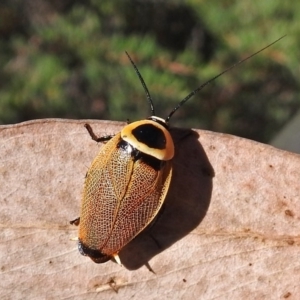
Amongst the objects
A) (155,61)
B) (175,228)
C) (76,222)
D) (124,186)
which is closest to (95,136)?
(124,186)

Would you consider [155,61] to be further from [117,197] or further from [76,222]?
[76,222]

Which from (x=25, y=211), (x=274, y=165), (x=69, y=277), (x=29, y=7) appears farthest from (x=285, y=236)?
(x=29, y=7)

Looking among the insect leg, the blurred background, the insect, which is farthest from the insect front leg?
the blurred background

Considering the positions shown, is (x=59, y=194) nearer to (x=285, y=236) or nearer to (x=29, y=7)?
(x=285, y=236)

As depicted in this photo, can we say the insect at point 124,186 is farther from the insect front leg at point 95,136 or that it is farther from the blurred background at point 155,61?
the blurred background at point 155,61

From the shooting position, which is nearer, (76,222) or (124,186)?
(76,222)

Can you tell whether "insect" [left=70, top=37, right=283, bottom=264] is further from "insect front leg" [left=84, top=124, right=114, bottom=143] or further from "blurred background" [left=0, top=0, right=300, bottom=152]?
"blurred background" [left=0, top=0, right=300, bottom=152]
